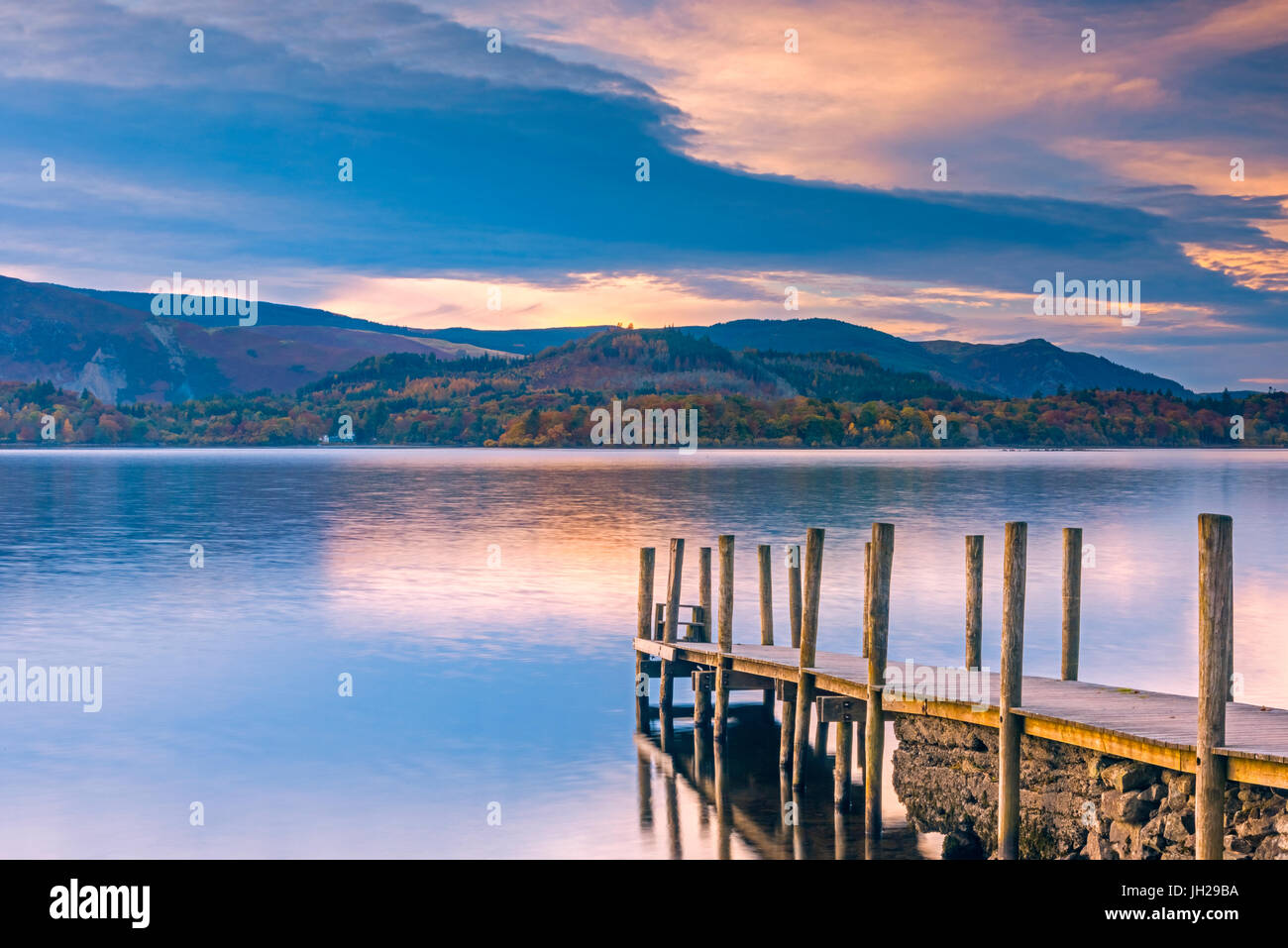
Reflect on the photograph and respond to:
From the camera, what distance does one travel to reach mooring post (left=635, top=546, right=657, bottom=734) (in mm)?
24000

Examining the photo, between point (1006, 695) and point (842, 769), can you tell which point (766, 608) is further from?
point (1006, 695)

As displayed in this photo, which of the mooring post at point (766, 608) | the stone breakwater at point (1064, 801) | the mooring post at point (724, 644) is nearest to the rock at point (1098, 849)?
the stone breakwater at point (1064, 801)

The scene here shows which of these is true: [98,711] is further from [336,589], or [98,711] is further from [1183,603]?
[1183,603]

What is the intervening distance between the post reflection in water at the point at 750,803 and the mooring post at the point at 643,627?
1.05m

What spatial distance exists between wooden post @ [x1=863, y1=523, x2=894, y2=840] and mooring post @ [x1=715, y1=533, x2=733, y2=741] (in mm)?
3718

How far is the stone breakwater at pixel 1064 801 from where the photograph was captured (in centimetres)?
1205

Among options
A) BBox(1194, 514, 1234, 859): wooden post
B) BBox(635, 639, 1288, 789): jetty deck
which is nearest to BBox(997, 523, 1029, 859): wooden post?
BBox(635, 639, 1288, 789): jetty deck

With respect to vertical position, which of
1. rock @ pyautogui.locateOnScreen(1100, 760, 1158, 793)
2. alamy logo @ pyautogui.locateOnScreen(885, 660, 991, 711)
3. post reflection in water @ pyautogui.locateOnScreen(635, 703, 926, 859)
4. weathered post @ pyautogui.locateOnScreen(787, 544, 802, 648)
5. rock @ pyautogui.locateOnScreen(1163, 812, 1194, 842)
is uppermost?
weathered post @ pyautogui.locateOnScreen(787, 544, 802, 648)

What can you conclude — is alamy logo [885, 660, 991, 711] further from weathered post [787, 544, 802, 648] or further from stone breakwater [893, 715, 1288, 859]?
weathered post [787, 544, 802, 648]

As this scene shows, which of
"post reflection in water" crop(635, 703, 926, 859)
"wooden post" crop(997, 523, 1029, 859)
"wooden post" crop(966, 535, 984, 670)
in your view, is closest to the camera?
"wooden post" crop(997, 523, 1029, 859)

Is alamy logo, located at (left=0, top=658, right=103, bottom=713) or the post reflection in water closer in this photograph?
the post reflection in water
